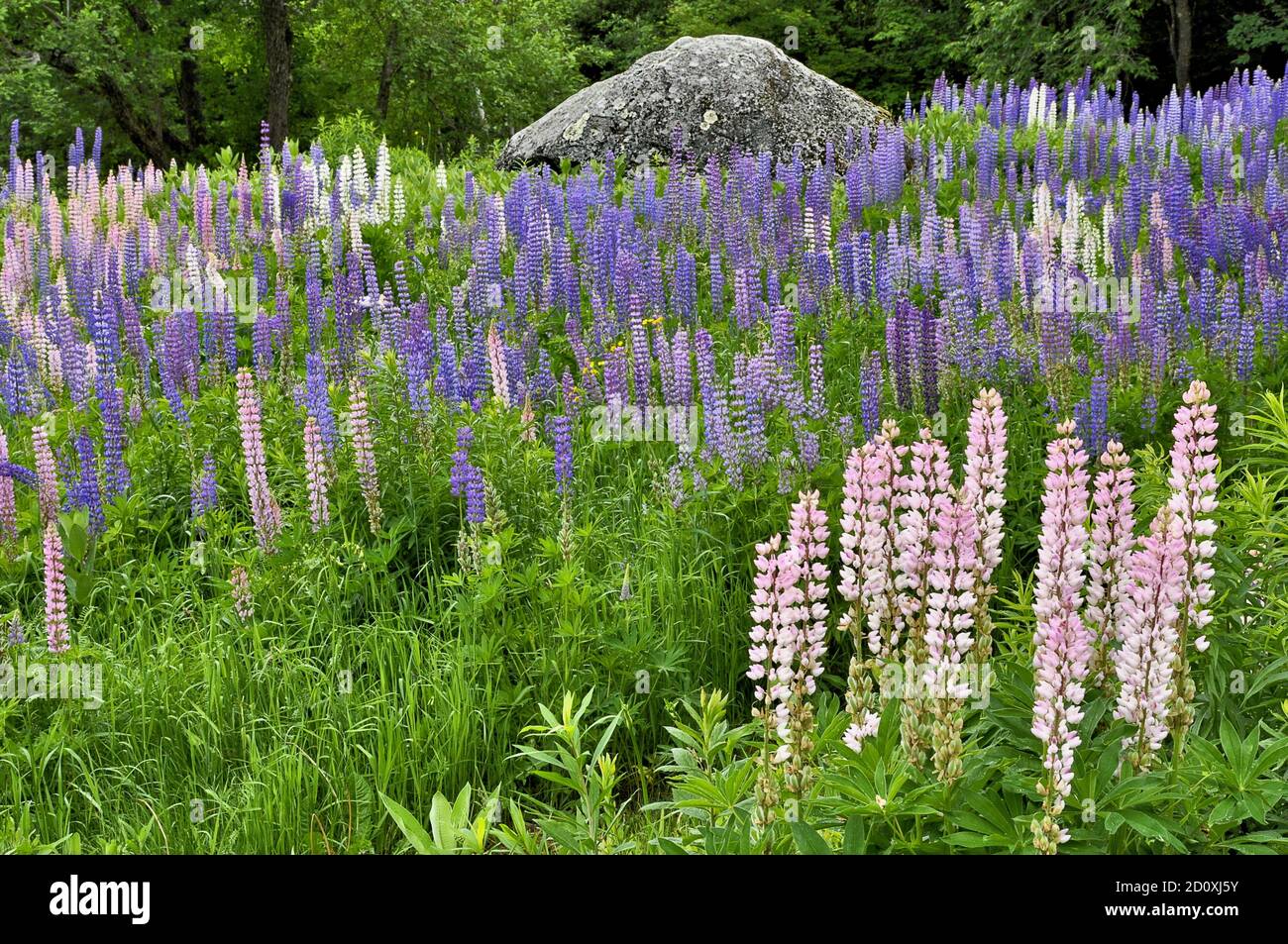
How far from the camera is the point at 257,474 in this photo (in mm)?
4629

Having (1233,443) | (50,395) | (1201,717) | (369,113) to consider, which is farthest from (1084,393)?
(369,113)

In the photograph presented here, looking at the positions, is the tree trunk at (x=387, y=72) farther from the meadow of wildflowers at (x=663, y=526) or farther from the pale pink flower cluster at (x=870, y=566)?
the pale pink flower cluster at (x=870, y=566)

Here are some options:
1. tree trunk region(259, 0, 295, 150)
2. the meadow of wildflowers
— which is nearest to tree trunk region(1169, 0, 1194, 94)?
the meadow of wildflowers

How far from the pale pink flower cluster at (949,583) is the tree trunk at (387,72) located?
905 inches

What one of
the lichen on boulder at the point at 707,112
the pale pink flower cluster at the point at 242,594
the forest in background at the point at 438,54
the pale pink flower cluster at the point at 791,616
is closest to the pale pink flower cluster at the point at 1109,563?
the pale pink flower cluster at the point at 791,616

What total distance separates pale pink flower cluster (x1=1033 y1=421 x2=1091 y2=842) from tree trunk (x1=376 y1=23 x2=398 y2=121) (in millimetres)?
A: 23096

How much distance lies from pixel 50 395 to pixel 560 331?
2.75 m

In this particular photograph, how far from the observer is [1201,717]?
9.64 feet

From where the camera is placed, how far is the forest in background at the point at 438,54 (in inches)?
791

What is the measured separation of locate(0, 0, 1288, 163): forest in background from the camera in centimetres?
2009

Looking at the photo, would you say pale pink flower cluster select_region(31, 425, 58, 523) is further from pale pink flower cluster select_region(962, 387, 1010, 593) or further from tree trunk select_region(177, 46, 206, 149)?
tree trunk select_region(177, 46, 206, 149)

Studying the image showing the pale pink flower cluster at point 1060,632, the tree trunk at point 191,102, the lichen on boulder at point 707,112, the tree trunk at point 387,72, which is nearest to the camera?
the pale pink flower cluster at point 1060,632

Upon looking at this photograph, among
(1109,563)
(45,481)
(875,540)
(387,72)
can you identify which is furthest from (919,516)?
(387,72)

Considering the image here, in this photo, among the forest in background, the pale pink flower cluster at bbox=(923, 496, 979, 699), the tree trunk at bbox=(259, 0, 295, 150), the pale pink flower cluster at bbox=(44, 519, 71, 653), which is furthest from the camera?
the tree trunk at bbox=(259, 0, 295, 150)
